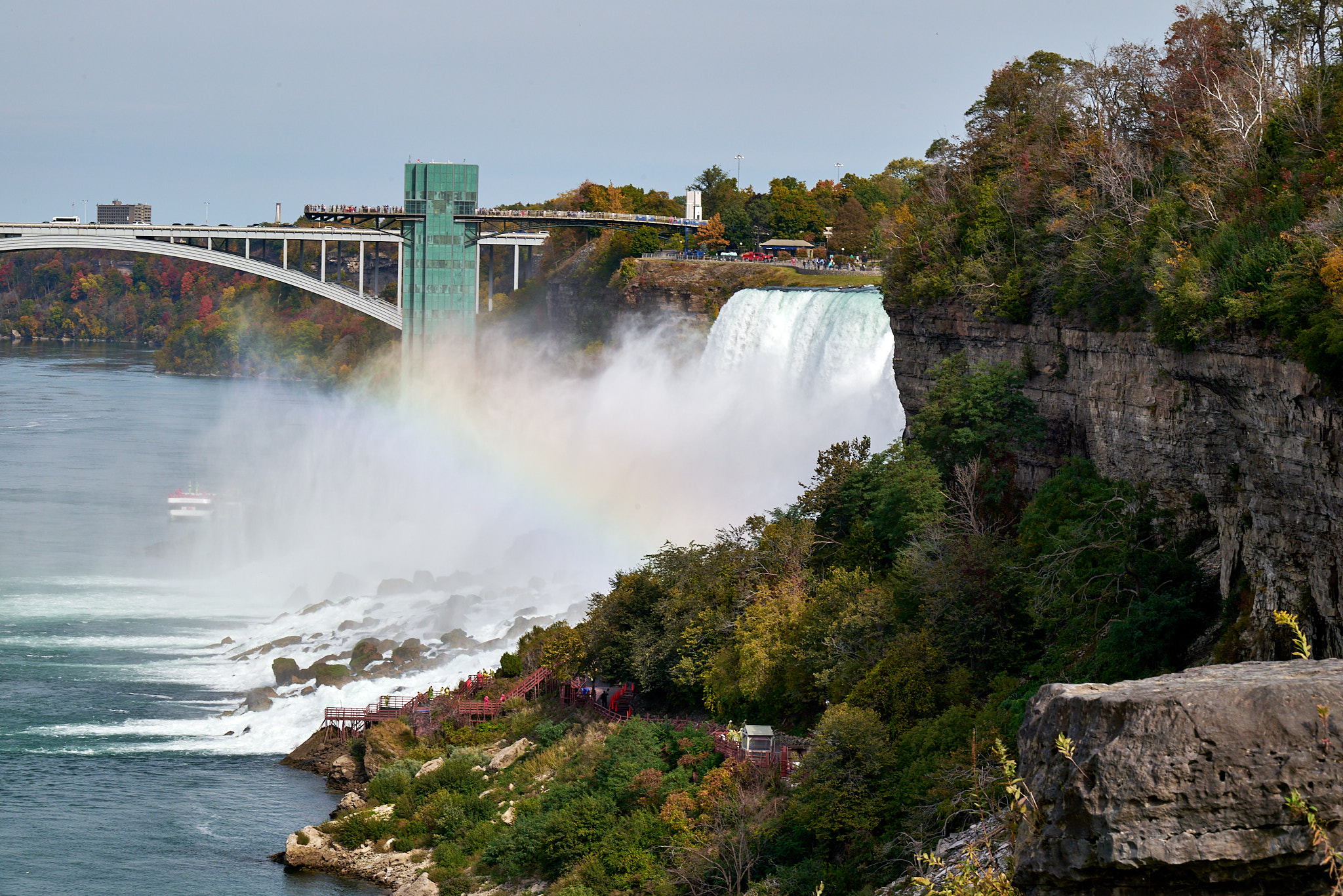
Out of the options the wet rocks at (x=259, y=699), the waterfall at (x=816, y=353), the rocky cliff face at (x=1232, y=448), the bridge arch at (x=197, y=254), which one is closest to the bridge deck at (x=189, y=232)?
the bridge arch at (x=197, y=254)

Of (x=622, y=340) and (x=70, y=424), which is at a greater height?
(x=622, y=340)

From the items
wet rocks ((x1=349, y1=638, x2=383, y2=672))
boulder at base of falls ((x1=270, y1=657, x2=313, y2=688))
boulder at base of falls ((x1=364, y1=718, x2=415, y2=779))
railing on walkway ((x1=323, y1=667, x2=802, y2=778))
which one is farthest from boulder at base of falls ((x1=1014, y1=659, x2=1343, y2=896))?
wet rocks ((x1=349, y1=638, x2=383, y2=672))

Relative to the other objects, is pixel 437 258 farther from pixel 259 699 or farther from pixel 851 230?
pixel 259 699

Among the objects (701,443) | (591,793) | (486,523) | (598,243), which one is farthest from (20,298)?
(591,793)

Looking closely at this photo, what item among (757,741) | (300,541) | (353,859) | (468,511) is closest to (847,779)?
(757,741)

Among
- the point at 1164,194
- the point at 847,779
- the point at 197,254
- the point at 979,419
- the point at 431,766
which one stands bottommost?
the point at 431,766

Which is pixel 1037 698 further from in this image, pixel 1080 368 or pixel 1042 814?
pixel 1080 368
